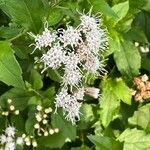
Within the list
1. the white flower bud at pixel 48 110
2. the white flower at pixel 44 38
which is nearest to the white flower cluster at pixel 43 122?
the white flower bud at pixel 48 110

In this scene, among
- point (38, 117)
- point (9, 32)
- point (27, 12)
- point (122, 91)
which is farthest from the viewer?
point (122, 91)

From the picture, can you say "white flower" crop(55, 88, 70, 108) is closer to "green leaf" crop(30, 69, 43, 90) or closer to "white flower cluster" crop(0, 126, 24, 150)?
"green leaf" crop(30, 69, 43, 90)

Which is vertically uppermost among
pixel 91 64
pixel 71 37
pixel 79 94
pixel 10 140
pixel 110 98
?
pixel 71 37

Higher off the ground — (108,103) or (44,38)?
(44,38)

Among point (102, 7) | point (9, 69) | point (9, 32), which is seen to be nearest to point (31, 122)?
point (9, 32)

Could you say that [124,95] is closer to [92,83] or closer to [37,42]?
[92,83]

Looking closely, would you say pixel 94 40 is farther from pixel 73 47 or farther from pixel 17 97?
pixel 17 97

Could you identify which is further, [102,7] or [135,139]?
[135,139]
